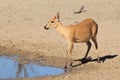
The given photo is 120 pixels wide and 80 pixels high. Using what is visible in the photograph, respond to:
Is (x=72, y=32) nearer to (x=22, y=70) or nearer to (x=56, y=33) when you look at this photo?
(x=22, y=70)

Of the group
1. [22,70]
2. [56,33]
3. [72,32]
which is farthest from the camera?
[56,33]

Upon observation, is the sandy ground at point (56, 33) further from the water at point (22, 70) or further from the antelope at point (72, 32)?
the antelope at point (72, 32)

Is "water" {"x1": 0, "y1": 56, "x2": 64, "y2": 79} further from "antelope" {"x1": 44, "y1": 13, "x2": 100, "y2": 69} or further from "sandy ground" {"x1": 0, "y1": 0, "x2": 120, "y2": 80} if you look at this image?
"antelope" {"x1": 44, "y1": 13, "x2": 100, "y2": 69}

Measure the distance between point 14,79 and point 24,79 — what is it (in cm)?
27

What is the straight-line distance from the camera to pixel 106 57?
14.8m

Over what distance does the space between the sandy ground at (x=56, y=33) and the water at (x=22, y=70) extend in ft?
1.61

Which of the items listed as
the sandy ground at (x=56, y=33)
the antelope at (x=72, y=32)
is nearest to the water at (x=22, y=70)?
the sandy ground at (x=56, y=33)

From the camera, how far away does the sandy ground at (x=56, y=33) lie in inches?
532

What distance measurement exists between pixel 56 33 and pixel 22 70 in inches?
174

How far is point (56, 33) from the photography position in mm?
17984

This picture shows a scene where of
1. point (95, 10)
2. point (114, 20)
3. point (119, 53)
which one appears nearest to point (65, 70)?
point (119, 53)

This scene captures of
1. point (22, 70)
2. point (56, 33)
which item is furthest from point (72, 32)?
point (56, 33)

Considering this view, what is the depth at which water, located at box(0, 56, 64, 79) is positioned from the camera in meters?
13.2

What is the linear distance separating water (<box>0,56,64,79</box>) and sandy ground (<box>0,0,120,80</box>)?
49cm
